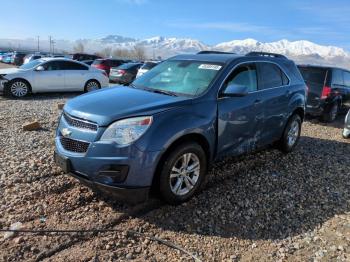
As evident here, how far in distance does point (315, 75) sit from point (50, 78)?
9.58 metres

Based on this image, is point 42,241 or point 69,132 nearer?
point 42,241

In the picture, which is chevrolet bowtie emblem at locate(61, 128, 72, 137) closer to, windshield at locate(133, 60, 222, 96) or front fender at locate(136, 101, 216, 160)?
front fender at locate(136, 101, 216, 160)

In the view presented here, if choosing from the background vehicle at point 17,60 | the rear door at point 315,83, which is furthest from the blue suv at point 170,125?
the background vehicle at point 17,60

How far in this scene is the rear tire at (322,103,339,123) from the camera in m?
11.5

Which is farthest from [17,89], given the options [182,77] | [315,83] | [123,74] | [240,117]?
[240,117]

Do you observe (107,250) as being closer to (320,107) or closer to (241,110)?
(241,110)

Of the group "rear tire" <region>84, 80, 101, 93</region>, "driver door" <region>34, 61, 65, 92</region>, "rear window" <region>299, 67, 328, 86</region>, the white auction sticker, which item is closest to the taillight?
"rear window" <region>299, 67, 328, 86</region>

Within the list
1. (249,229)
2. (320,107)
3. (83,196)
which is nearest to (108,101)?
(83,196)

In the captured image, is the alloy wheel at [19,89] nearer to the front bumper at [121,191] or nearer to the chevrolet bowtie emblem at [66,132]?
the chevrolet bowtie emblem at [66,132]

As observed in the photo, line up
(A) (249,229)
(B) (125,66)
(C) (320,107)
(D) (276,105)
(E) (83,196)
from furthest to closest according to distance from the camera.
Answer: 1. (B) (125,66)
2. (C) (320,107)
3. (D) (276,105)
4. (E) (83,196)
5. (A) (249,229)

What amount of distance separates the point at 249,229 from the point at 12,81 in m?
12.0

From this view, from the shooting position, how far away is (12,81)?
45.2 feet

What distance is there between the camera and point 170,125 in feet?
13.9

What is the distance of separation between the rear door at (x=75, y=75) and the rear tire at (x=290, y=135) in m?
10.3
